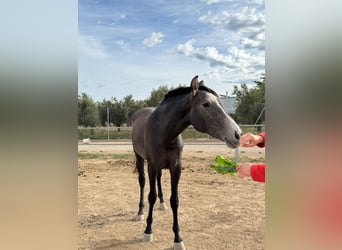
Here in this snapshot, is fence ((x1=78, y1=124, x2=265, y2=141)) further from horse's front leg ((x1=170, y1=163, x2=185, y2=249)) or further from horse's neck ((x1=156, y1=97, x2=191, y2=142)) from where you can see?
horse's neck ((x1=156, y1=97, x2=191, y2=142))

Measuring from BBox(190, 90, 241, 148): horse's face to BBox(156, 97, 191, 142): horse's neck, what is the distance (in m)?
0.10

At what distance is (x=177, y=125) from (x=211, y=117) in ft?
1.27

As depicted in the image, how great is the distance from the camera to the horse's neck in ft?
7.58

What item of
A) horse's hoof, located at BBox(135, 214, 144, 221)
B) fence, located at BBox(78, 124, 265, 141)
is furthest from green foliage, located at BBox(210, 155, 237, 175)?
fence, located at BBox(78, 124, 265, 141)

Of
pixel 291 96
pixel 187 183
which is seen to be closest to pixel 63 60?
pixel 291 96

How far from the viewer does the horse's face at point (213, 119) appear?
6.22ft

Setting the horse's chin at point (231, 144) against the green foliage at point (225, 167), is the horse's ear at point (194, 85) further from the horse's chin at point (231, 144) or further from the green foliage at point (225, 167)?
the green foliage at point (225, 167)

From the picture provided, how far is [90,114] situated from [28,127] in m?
6.82

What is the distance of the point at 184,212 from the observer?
3.36 meters

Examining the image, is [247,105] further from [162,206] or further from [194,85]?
[194,85]

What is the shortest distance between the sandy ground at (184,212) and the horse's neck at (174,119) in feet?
3.10

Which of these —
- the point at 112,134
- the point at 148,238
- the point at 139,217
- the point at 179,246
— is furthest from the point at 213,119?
the point at 112,134

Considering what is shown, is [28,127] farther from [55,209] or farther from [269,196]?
[269,196]

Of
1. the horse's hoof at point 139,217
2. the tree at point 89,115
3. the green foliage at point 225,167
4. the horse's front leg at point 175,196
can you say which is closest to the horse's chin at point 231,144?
the green foliage at point 225,167
